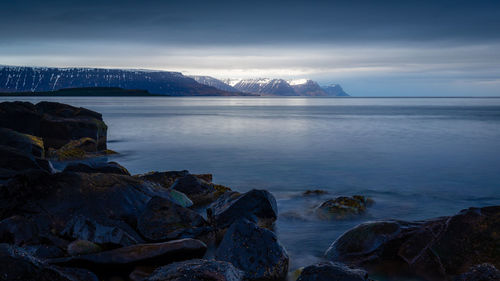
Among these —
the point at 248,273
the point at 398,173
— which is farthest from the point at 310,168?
the point at 248,273

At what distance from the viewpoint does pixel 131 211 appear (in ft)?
24.1

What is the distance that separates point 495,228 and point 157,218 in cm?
539

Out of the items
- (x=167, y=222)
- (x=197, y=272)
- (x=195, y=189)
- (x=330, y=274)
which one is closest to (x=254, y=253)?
(x=330, y=274)

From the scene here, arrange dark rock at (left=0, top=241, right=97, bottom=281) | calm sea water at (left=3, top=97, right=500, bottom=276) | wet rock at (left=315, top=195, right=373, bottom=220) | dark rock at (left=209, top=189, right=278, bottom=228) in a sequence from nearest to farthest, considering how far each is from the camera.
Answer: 1. dark rock at (left=0, top=241, right=97, bottom=281)
2. dark rock at (left=209, top=189, right=278, bottom=228)
3. wet rock at (left=315, top=195, right=373, bottom=220)
4. calm sea water at (left=3, top=97, right=500, bottom=276)

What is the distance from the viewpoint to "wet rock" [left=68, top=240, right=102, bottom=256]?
18.2ft

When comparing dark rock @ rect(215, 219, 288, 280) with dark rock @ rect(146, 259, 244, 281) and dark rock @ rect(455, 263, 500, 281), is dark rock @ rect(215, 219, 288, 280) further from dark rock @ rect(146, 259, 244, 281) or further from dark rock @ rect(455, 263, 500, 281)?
dark rock @ rect(455, 263, 500, 281)

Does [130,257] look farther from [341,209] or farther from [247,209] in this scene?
[341,209]

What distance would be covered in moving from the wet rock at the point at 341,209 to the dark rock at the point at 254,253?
10.5 ft

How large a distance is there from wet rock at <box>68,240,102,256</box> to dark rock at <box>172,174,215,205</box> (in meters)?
4.10

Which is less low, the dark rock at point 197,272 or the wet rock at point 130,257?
the dark rock at point 197,272

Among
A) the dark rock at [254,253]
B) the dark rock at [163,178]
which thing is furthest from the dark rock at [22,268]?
the dark rock at [163,178]

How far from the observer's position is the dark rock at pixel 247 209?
7.57 m

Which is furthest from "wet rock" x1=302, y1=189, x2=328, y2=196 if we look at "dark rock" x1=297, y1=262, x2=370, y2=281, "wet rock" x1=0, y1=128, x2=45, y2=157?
"wet rock" x1=0, y1=128, x2=45, y2=157

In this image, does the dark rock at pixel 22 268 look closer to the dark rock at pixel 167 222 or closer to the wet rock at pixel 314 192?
the dark rock at pixel 167 222
